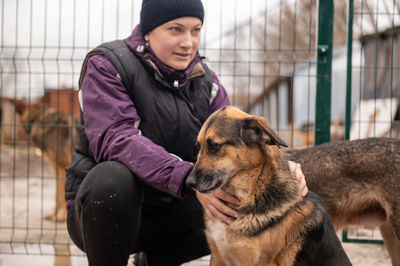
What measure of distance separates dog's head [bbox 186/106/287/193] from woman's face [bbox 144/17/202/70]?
49 centimetres

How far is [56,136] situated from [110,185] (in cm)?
461

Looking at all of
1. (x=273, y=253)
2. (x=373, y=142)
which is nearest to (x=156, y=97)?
(x=273, y=253)

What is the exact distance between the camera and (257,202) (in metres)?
2.49

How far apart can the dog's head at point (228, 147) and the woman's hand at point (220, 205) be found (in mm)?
87

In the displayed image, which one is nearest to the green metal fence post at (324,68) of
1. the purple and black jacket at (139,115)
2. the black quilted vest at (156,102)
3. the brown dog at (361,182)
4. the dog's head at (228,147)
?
the brown dog at (361,182)

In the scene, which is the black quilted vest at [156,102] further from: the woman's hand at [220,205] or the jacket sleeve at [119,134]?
the woman's hand at [220,205]

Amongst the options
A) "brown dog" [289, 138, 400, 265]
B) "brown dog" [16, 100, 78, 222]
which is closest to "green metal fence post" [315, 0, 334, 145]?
"brown dog" [289, 138, 400, 265]

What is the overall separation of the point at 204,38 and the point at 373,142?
1917 mm

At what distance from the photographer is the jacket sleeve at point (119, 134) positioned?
2477 mm

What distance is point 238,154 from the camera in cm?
246

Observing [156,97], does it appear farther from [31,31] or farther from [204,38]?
[31,31]

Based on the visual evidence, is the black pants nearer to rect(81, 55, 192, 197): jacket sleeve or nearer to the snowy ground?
rect(81, 55, 192, 197): jacket sleeve

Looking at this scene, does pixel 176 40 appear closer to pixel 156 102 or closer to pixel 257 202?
pixel 156 102

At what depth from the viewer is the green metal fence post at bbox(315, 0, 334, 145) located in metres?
4.52
